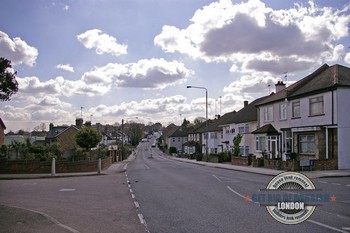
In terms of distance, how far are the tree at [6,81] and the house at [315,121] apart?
2205 cm

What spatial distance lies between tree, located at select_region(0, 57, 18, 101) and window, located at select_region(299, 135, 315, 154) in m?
24.8

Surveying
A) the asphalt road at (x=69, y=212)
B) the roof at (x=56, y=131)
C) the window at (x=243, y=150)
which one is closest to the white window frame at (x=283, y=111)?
the window at (x=243, y=150)

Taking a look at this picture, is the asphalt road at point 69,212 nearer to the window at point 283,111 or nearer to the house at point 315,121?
the house at point 315,121

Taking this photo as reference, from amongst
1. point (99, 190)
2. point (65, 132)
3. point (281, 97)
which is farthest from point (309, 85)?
point (65, 132)

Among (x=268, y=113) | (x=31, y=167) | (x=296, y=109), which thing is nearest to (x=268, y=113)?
(x=268, y=113)

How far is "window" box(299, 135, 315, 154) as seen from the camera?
3139cm

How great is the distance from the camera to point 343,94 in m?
28.7

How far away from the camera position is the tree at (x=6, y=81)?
12.5m

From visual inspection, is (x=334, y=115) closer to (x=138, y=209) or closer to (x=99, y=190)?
(x=99, y=190)

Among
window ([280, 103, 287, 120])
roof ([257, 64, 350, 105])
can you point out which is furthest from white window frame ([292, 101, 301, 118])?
window ([280, 103, 287, 120])

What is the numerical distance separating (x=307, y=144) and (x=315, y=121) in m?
2.40

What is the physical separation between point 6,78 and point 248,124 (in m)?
40.0

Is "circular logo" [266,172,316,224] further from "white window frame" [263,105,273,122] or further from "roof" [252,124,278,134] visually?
"white window frame" [263,105,273,122]

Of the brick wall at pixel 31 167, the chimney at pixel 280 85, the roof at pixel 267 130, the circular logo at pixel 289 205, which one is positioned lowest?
the brick wall at pixel 31 167
